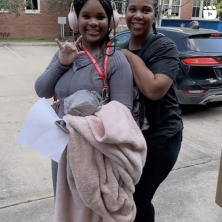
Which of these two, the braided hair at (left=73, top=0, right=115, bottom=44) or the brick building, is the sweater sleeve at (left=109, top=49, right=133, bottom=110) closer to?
the braided hair at (left=73, top=0, right=115, bottom=44)

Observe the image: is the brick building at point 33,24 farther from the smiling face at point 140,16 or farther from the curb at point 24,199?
the smiling face at point 140,16

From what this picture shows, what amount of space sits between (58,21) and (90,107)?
58.1ft

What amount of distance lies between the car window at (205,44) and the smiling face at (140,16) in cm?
396

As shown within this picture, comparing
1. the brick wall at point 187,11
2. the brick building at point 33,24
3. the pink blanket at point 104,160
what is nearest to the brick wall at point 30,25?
the brick building at point 33,24

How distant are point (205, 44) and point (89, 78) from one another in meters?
4.48

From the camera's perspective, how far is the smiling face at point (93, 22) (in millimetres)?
1554

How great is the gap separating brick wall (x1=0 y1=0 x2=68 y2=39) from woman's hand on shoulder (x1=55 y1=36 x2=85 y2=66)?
18.0m

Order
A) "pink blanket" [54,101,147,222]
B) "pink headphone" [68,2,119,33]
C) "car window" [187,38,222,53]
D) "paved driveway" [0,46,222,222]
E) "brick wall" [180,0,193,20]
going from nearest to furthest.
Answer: "pink blanket" [54,101,147,222]
"pink headphone" [68,2,119,33]
"paved driveway" [0,46,222,222]
"car window" [187,38,222,53]
"brick wall" [180,0,193,20]

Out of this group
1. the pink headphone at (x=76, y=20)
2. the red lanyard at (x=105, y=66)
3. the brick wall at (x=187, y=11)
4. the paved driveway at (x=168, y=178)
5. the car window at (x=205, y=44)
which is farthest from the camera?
the brick wall at (x=187, y=11)

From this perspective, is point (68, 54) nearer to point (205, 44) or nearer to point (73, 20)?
point (73, 20)

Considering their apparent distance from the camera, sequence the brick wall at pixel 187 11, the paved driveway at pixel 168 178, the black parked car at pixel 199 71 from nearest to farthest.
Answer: the paved driveway at pixel 168 178
the black parked car at pixel 199 71
the brick wall at pixel 187 11

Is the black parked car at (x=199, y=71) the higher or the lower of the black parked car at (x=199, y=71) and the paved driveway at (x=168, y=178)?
the higher

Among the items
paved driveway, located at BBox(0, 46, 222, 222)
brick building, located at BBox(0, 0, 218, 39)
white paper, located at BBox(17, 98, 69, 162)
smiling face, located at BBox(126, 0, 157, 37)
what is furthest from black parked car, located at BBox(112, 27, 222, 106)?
brick building, located at BBox(0, 0, 218, 39)

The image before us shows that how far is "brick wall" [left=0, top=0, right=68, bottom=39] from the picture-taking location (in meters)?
18.3
